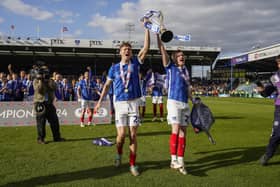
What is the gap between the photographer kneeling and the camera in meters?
7.68

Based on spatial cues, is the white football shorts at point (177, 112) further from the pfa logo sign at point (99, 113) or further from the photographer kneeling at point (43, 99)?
the pfa logo sign at point (99, 113)

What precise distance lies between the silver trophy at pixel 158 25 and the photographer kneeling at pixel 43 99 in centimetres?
388

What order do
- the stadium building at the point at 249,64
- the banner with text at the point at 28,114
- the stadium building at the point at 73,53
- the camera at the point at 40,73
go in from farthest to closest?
the stadium building at the point at 73,53 → the stadium building at the point at 249,64 → the banner with text at the point at 28,114 → the camera at the point at 40,73

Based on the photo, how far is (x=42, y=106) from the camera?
7812 millimetres

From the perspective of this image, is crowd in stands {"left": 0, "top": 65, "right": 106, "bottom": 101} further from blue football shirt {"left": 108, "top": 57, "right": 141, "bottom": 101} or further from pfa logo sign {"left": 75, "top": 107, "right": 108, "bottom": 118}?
blue football shirt {"left": 108, "top": 57, "right": 141, "bottom": 101}

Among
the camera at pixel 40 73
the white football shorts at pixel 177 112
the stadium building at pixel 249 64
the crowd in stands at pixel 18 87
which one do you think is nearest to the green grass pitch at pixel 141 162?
the white football shorts at pixel 177 112

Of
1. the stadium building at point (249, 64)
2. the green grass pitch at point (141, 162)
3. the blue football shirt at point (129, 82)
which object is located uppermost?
the stadium building at point (249, 64)

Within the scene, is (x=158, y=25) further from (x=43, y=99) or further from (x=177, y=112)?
(x=43, y=99)

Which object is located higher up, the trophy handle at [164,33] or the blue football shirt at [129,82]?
the trophy handle at [164,33]

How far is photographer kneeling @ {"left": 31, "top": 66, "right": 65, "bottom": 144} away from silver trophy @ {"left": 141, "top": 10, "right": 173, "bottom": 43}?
153 inches

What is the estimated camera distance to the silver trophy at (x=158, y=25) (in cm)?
497

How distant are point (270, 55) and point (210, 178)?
1412 inches

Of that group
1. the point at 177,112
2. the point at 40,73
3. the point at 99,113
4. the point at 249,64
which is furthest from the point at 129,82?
the point at 249,64

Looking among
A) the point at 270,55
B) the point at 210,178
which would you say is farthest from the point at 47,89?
the point at 270,55
